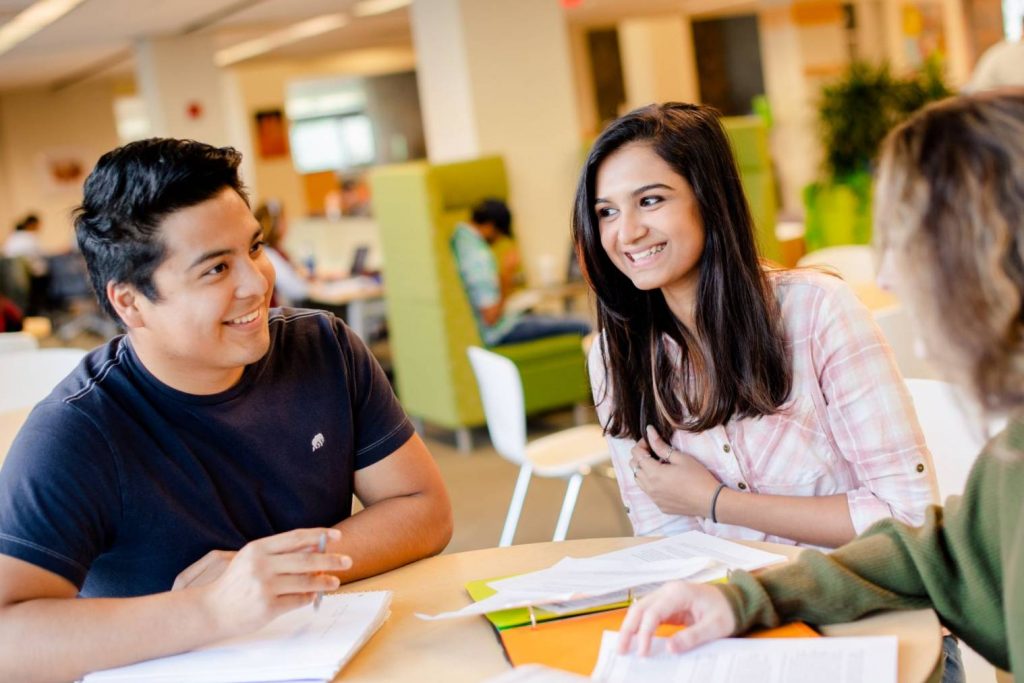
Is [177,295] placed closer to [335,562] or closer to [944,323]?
[335,562]

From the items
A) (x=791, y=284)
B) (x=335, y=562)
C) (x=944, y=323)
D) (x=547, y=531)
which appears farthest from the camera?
(x=547, y=531)

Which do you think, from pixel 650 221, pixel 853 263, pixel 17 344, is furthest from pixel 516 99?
pixel 650 221

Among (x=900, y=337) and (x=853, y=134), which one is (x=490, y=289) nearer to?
(x=900, y=337)

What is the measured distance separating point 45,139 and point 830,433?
18221 mm

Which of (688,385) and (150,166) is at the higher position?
(150,166)

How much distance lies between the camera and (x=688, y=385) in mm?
1928

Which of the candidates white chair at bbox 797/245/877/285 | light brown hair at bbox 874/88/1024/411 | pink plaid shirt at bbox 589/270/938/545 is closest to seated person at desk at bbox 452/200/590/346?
white chair at bbox 797/245/877/285

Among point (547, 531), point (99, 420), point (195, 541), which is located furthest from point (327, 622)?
point (547, 531)

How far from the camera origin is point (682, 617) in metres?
1.36

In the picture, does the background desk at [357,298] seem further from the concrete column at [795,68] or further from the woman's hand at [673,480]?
the concrete column at [795,68]

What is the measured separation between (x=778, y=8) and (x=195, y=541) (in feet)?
44.4

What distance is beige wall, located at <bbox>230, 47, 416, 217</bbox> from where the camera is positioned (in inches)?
683

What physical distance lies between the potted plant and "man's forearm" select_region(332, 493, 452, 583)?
576cm

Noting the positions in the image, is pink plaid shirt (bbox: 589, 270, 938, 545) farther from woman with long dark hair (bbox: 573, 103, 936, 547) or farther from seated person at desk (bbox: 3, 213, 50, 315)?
seated person at desk (bbox: 3, 213, 50, 315)
